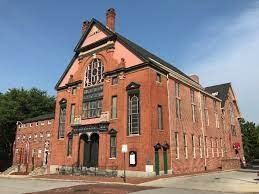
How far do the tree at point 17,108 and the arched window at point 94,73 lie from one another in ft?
92.6

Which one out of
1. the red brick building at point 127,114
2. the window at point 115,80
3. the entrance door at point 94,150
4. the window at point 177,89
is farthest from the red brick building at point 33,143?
the window at point 177,89

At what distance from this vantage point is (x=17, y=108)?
58.4 m

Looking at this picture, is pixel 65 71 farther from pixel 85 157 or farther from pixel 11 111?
pixel 11 111

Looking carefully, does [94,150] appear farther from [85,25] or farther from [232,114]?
[232,114]

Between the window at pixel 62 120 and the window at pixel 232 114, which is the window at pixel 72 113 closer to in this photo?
the window at pixel 62 120

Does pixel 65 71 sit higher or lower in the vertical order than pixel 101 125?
higher

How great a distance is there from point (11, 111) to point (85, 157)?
100.0ft

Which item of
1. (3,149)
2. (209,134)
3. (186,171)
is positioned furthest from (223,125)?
(3,149)

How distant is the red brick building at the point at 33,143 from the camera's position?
4447cm

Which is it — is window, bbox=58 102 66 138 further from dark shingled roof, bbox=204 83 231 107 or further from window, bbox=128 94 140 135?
dark shingled roof, bbox=204 83 231 107

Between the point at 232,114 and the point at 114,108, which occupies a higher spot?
the point at 232,114

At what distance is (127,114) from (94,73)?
27.6 ft

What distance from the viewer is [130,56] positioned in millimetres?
30797

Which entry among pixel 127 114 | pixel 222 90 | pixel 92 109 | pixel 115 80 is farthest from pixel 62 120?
pixel 222 90
